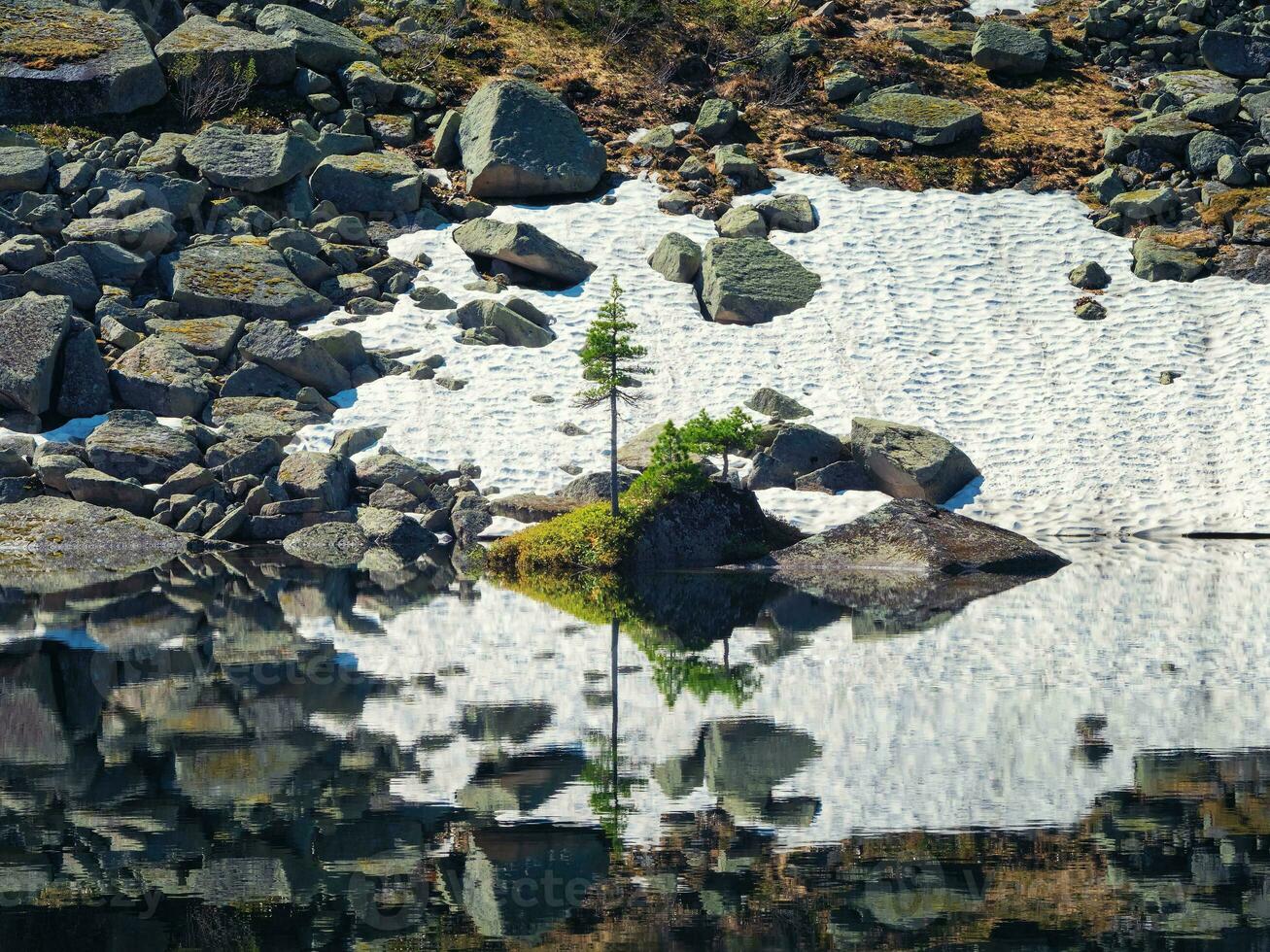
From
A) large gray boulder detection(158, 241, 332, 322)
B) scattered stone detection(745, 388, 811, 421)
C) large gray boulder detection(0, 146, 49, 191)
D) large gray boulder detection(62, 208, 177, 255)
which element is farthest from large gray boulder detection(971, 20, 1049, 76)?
large gray boulder detection(0, 146, 49, 191)

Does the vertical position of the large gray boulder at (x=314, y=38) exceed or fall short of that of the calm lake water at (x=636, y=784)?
it exceeds it

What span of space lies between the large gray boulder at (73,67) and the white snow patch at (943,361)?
11971mm

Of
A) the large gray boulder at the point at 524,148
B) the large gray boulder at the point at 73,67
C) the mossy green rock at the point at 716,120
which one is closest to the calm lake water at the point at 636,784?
the large gray boulder at the point at 524,148

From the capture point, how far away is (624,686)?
13.3 metres

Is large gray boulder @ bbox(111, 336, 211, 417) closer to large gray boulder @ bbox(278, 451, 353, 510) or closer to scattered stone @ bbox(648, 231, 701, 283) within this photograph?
large gray boulder @ bbox(278, 451, 353, 510)

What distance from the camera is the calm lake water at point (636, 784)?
23.5ft

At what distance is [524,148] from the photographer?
43.3 meters

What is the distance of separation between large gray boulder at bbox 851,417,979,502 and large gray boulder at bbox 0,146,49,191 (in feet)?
81.5

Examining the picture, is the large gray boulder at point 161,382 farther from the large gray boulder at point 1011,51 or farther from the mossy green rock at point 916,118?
the large gray boulder at point 1011,51

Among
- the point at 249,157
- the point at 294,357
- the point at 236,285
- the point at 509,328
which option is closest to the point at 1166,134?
the point at 509,328

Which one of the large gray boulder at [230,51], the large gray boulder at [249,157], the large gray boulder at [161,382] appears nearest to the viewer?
the large gray boulder at [161,382]

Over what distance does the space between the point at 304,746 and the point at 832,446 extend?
22560mm

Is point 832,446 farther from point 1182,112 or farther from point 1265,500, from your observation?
point 1182,112

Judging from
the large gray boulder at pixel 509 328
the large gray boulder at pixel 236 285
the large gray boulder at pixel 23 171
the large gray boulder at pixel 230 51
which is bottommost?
the large gray boulder at pixel 509 328
